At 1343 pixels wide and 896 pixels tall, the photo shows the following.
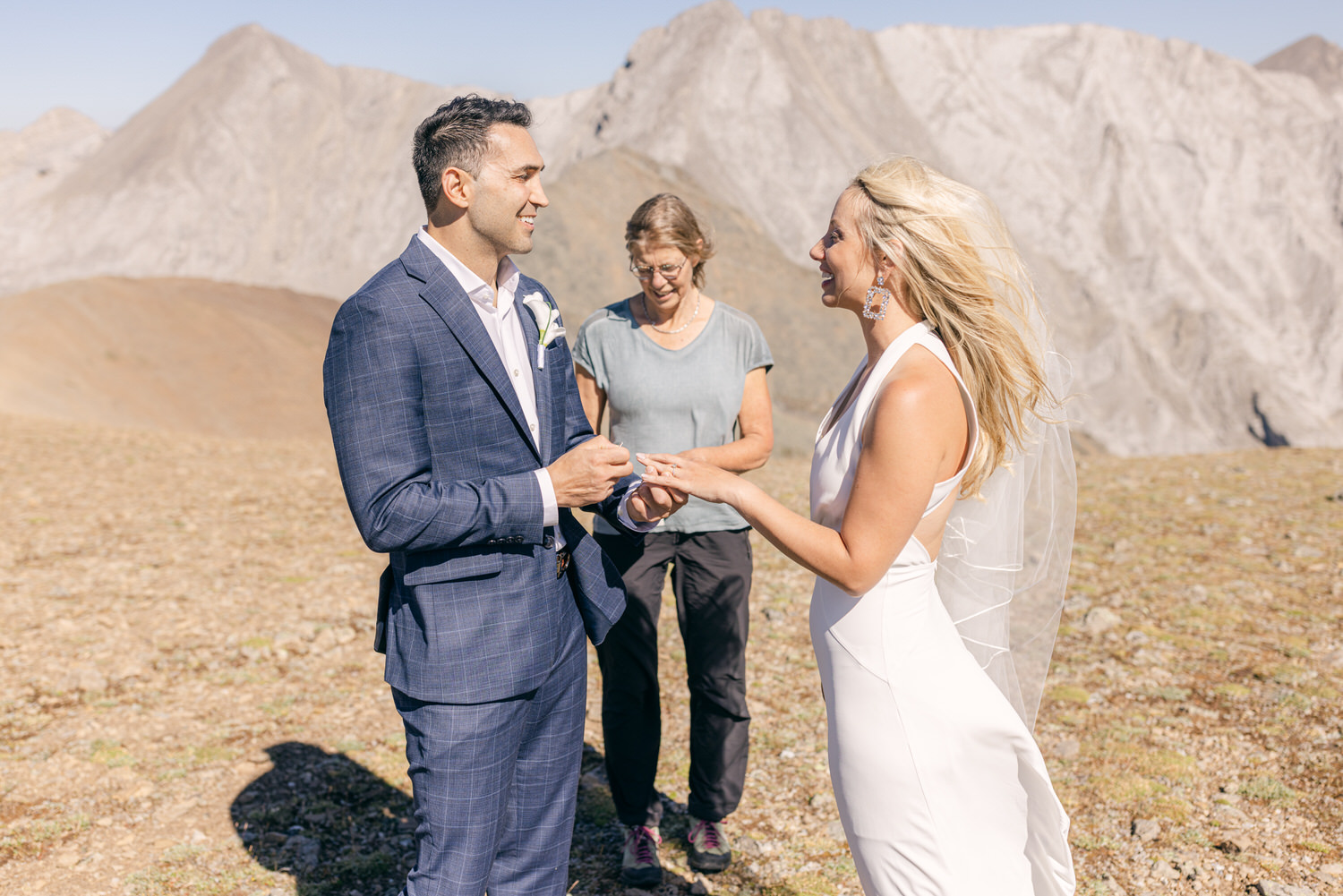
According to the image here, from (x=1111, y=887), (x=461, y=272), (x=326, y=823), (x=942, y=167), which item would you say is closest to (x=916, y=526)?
(x=461, y=272)

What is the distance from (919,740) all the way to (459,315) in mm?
1535

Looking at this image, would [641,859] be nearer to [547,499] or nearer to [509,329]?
[547,499]

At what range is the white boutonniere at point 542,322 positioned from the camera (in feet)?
8.26

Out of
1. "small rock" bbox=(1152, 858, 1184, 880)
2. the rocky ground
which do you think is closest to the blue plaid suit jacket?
the rocky ground

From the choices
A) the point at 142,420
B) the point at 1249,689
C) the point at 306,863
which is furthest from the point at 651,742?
the point at 142,420

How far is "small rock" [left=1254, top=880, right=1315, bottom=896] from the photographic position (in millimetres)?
3186

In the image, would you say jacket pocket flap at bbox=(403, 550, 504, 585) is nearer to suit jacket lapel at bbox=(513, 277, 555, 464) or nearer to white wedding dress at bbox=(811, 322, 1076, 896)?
suit jacket lapel at bbox=(513, 277, 555, 464)

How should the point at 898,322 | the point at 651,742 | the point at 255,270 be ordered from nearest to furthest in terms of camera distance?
the point at 898,322 → the point at 651,742 → the point at 255,270

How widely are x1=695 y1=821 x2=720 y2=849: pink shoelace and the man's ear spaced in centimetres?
260

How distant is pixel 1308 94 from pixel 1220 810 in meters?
54.1

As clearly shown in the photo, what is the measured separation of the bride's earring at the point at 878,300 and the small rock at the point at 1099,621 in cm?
444

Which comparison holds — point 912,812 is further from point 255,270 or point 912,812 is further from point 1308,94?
point 1308,94

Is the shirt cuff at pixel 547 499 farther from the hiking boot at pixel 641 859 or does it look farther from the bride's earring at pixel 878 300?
the hiking boot at pixel 641 859

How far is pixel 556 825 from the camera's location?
2537 millimetres
